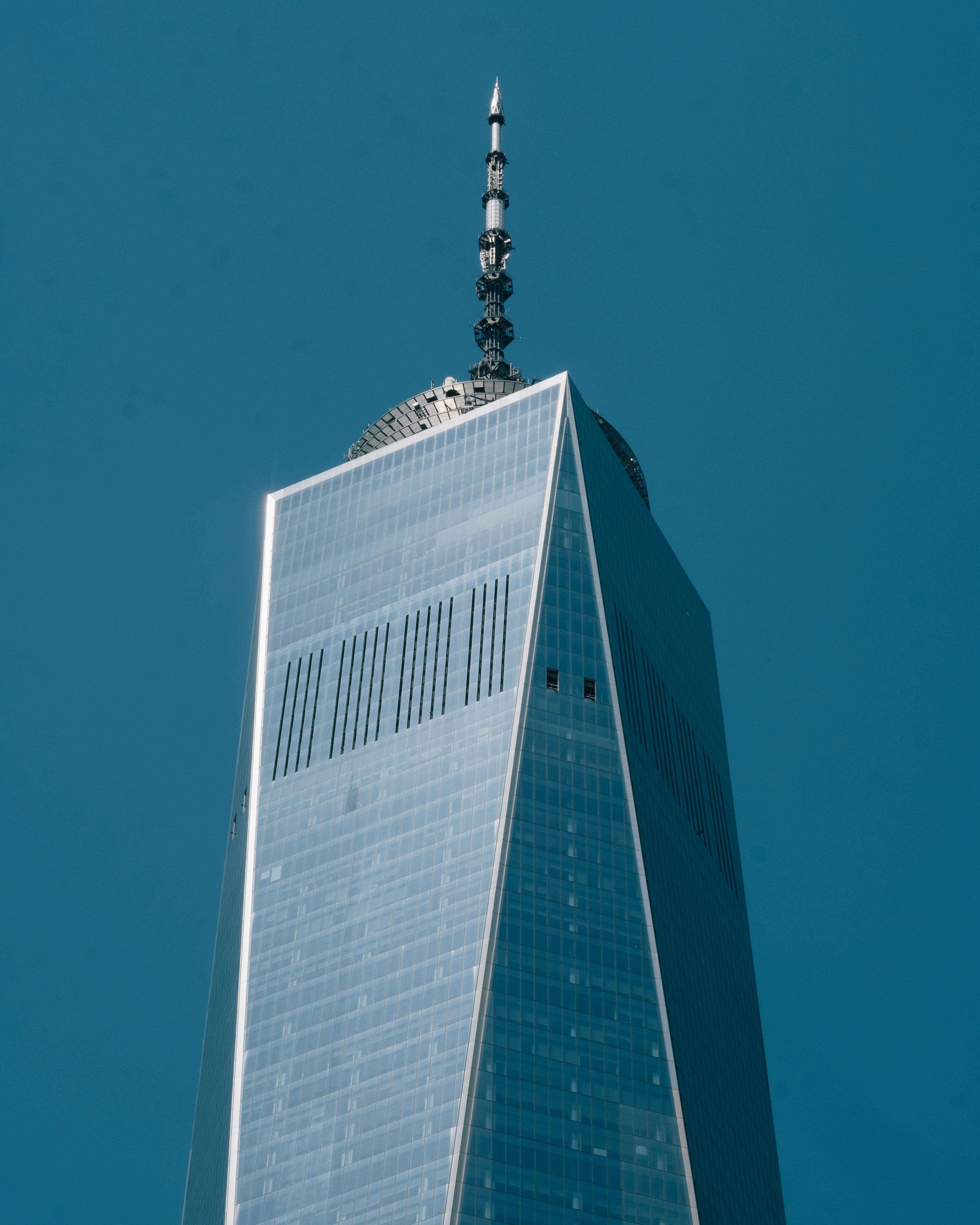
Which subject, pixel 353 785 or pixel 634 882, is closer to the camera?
pixel 634 882

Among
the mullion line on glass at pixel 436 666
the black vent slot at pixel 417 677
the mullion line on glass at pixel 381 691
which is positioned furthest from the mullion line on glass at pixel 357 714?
the mullion line on glass at pixel 436 666

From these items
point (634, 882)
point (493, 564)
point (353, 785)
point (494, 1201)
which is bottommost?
point (494, 1201)

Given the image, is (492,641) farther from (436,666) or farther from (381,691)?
(381,691)

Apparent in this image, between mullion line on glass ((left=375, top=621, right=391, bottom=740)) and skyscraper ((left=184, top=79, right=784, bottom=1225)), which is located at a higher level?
mullion line on glass ((left=375, top=621, right=391, bottom=740))

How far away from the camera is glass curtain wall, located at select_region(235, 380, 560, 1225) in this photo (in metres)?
167

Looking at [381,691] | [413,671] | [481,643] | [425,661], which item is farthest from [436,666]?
[381,691]

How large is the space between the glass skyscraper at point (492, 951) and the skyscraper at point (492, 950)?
22cm

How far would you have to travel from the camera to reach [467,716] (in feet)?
618

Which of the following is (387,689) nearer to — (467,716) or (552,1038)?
(467,716)

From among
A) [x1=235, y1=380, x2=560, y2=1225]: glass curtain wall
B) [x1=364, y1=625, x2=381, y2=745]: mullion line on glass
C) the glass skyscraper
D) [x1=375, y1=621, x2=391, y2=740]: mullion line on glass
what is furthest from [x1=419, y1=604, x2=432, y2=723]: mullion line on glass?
[x1=364, y1=625, x2=381, y2=745]: mullion line on glass

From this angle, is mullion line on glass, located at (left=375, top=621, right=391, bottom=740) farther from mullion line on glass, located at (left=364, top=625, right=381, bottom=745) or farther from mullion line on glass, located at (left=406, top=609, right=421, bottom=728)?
mullion line on glass, located at (left=406, top=609, right=421, bottom=728)

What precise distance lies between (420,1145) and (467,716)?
38164mm

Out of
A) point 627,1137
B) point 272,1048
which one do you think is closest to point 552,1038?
point 627,1137

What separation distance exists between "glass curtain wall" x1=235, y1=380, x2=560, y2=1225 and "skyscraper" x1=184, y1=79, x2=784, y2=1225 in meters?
0.21
